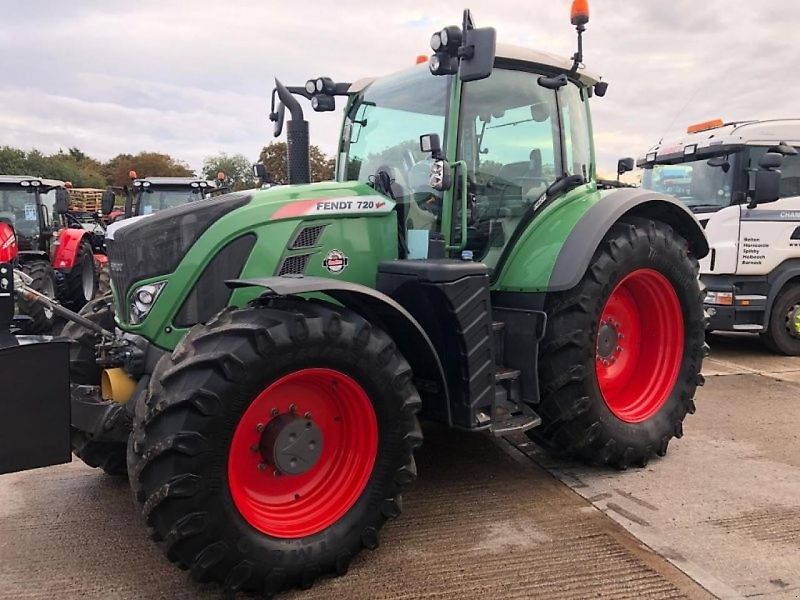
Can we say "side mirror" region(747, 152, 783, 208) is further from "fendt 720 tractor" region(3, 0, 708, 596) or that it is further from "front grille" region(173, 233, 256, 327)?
"front grille" region(173, 233, 256, 327)

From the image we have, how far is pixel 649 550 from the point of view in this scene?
10.00 ft

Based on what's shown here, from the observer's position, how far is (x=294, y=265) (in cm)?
329

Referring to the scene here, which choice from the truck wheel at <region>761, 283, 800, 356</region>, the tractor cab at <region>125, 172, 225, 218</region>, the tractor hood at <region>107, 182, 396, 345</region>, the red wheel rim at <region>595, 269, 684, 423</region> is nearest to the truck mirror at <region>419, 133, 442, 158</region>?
the tractor hood at <region>107, 182, 396, 345</region>

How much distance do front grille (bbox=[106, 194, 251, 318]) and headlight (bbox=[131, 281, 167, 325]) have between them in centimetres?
5

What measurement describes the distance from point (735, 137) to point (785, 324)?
6.97ft

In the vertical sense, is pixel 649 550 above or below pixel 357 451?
below

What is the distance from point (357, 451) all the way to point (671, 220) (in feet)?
8.70

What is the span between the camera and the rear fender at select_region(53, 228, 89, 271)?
10.0m

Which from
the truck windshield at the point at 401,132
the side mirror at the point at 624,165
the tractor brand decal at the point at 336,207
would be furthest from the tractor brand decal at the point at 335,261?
the side mirror at the point at 624,165

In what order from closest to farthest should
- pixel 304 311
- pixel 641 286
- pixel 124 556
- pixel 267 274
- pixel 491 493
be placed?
1. pixel 304 311
2. pixel 124 556
3. pixel 267 274
4. pixel 491 493
5. pixel 641 286

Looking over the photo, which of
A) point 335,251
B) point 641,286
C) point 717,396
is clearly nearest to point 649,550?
point 641,286

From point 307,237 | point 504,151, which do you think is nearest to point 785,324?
point 504,151

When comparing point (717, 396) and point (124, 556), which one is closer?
point (124, 556)

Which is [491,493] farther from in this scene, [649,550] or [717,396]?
[717,396]
